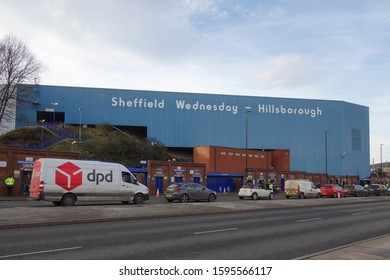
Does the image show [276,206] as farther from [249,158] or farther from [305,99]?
[305,99]

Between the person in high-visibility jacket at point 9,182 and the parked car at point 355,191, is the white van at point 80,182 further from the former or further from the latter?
the parked car at point 355,191

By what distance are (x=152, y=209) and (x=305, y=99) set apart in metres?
70.5

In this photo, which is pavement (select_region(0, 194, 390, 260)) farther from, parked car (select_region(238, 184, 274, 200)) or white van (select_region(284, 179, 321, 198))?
white van (select_region(284, 179, 321, 198))

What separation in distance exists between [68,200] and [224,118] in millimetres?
58956

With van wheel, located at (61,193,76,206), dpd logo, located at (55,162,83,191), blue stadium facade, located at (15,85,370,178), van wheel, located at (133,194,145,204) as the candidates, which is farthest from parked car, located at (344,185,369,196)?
van wheel, located at (61,193,76,206)

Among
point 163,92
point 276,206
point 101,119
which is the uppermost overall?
point 163,92

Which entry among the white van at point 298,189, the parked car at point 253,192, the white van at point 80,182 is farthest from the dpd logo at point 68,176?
the white van at point 298,189

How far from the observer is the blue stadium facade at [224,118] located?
73.3m

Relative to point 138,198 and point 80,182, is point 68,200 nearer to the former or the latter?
point 80,182

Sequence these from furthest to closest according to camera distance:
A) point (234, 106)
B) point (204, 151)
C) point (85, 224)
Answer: point (234, 106) → point (204, 151) → point (85, 224)

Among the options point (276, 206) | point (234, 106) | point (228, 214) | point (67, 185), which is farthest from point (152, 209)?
point (234, 106)

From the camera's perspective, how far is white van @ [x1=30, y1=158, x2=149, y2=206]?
71.6 feet

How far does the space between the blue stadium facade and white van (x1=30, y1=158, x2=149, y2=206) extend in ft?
158

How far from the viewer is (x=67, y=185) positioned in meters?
22.2
